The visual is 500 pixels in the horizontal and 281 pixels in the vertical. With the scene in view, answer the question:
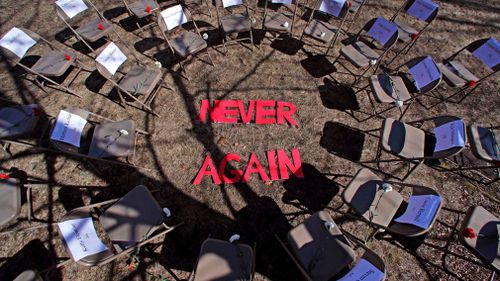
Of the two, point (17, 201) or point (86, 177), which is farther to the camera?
point (86, 177)

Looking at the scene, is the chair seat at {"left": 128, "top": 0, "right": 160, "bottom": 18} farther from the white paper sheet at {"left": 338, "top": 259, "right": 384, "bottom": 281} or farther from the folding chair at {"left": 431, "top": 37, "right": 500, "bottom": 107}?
the folding chair at {"left": 431, "top": 37, "right": 500, "bottom": 107}

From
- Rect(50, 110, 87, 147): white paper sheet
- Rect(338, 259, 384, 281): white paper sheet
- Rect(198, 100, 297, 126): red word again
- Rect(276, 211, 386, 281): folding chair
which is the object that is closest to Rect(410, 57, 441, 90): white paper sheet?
Rect(198, 100, 297, 126): red word again

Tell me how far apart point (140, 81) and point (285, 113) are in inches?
124

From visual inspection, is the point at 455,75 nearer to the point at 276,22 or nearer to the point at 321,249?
the point at 276,22

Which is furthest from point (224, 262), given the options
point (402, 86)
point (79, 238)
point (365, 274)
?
point (402, 86)

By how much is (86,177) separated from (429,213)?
5820mm

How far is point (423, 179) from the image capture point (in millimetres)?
5148

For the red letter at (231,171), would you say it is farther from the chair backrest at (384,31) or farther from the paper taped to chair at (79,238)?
the chair backrest at (384,31)

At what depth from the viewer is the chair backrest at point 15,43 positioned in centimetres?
519

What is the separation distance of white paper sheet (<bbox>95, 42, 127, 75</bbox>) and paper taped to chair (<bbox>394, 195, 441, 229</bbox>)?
564cm

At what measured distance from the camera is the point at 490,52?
5.33 metres

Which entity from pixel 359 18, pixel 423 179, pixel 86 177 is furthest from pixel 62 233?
pixel 359 18

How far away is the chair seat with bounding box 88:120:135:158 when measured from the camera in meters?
4.58

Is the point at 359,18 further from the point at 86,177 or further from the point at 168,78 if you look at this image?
the point at 86,177
